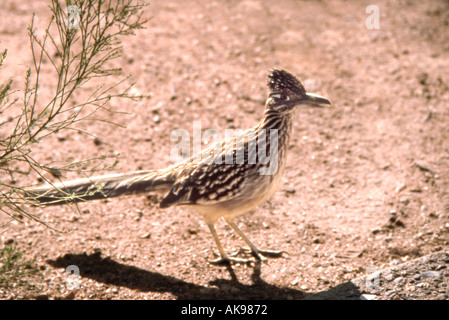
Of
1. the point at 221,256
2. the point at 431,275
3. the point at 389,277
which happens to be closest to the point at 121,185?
the point at 221,256

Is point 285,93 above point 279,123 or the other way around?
above

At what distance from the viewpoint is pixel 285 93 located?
6.01m

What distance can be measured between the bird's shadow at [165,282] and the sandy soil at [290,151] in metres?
0.02

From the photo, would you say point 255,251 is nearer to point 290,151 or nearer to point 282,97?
point 282,97

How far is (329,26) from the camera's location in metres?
11.1

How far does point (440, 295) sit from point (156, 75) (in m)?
6.29

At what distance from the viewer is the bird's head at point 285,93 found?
6.00 m

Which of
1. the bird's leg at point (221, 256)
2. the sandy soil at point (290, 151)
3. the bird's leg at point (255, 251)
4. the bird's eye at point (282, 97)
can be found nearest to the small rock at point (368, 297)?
the sandy soil at point (290, 151)

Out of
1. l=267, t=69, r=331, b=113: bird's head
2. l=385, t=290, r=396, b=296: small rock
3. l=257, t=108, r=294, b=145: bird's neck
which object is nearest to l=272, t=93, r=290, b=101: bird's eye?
l=267, t=69, r=331, b=113: bird's head

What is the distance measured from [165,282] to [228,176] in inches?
51.1

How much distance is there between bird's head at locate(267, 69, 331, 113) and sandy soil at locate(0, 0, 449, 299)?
1.61 meters
